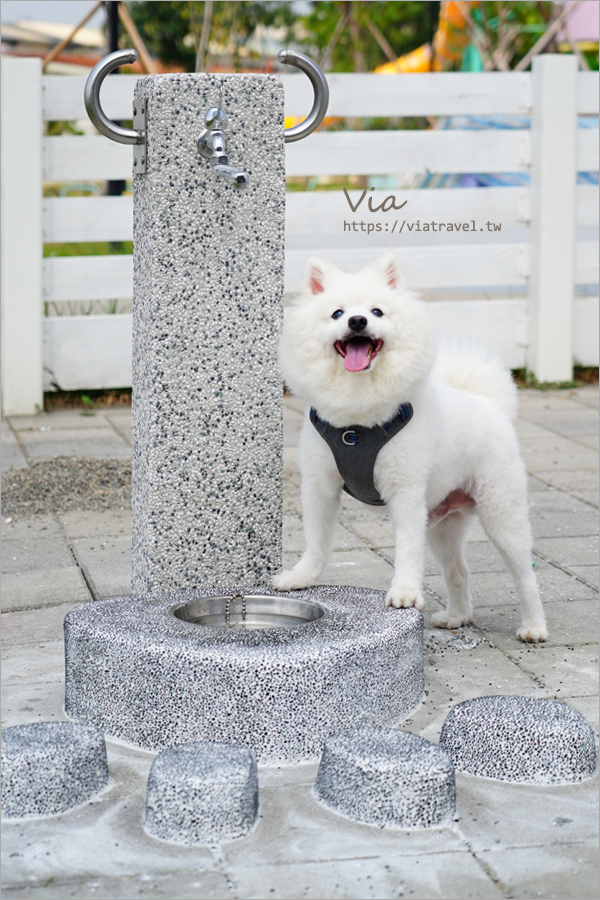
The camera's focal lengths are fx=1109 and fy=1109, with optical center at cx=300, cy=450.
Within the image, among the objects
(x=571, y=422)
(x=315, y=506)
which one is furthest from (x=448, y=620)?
(x=571, y=422)

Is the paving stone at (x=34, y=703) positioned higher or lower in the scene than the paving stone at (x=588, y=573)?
lower

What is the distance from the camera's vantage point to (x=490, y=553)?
5.37m

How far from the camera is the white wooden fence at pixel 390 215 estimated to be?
838 centimetres

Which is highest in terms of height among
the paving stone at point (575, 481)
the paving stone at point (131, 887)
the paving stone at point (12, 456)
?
the paving stone at point (12, 456)

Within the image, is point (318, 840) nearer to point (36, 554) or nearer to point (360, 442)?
point (360, 442)

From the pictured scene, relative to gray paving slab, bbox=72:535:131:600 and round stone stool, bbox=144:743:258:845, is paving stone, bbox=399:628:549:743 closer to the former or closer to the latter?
round stone stool, bbox=144:743:258:845

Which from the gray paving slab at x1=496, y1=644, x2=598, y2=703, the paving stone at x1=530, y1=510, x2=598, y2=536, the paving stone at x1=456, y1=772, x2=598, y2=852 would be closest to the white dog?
the gray paving slab at x1=496, y1=644, x2=598, y2=703

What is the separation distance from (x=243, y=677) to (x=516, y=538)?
132 centimetres

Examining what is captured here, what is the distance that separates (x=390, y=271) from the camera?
3494 millimetres

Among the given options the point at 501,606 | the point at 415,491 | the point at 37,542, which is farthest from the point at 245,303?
the point at 37,542

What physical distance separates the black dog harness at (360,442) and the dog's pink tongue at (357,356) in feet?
0.85

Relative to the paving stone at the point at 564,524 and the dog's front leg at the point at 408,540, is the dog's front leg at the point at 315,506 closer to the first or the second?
the dog's front leg at the point at 408,540

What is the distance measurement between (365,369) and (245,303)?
590mm

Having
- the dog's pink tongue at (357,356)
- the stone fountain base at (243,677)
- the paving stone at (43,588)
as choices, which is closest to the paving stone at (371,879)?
the stone fountain base at (243,677)
